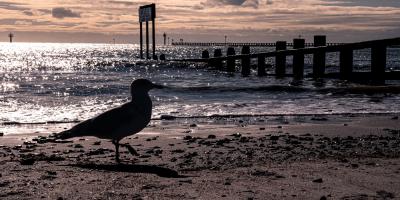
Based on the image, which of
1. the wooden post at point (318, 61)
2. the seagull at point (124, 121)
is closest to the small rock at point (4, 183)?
the seagull at point (124, 121)

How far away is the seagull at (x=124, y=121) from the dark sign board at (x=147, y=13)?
41872 mm

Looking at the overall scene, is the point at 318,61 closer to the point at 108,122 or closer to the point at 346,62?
the point at 346,62

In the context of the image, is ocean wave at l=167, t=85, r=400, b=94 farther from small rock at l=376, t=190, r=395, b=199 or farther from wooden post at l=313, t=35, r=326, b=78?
small rock at l=376, t=190, r=395, b=199

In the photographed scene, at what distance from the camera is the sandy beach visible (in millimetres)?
4852

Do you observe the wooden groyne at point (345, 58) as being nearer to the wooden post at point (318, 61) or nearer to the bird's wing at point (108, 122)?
the wooden post at point (318, 61)

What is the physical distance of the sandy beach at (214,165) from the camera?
4852 mm

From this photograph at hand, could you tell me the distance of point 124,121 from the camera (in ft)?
21.5

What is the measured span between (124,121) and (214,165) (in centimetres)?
113

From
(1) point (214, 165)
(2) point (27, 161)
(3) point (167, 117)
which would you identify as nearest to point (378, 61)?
(3) point (167, 117)

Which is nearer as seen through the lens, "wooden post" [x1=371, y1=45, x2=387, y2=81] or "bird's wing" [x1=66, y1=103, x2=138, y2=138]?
"bird's wing" [x1=66, y1=103, x2=138, y2=138]

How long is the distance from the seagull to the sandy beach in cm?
31

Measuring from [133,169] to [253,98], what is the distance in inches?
437

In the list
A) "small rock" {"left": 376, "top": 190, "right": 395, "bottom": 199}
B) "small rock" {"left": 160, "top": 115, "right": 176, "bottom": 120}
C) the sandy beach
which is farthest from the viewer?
"small rock" {"left": 160, "top": 115, "right": 176, "bottom": 120}

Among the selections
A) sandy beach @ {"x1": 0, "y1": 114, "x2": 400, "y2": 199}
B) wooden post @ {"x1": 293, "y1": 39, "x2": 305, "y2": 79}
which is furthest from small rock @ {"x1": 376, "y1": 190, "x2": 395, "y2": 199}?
wooden post @ {"x1": 293, "y1": 39, "x2": 305, "y2": 79}
